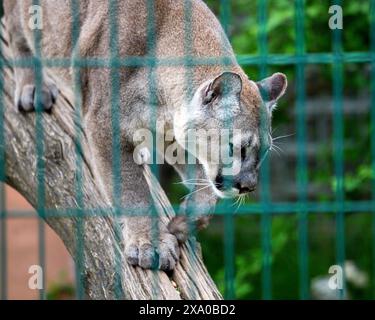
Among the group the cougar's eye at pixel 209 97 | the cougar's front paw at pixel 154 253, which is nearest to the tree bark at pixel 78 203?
the cougar's front paw at pixel 154 253

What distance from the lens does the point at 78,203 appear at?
4695mm

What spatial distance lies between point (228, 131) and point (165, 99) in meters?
0.42

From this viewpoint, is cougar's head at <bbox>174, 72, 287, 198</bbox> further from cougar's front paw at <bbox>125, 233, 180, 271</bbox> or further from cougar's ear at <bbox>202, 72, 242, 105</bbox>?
cougar's front paw at <bbox>125, 233, 180, 271</bbox>

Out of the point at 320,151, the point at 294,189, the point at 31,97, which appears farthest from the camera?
the point at 294,189

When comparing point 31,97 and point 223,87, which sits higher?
point 31,97

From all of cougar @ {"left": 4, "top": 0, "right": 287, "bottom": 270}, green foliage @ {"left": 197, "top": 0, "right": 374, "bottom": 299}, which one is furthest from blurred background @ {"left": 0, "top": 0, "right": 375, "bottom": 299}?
cougar @ {"left": 4, "top": 0, "right": 287, "bottom": 270}

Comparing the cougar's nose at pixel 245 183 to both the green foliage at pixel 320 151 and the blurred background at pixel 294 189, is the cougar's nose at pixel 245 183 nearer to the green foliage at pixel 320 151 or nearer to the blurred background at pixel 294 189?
the blurred background at pixel 294 189

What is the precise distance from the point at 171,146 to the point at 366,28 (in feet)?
7.79

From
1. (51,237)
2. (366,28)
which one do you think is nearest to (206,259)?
(51,237)

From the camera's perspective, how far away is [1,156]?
506cm

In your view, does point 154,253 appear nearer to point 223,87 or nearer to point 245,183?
point 245,183

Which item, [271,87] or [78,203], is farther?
[271,87]

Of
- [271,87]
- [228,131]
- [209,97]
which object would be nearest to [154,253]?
[228,131]
